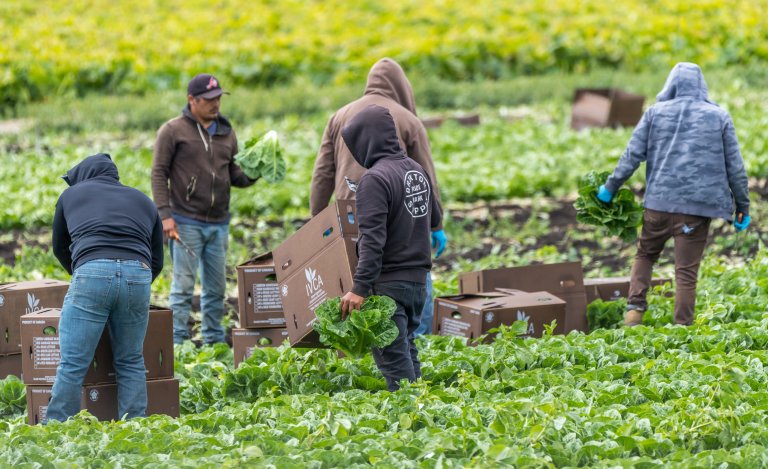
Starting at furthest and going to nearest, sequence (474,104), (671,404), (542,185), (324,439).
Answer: (474,104) → (542,185) → (671,404) → (324,439)

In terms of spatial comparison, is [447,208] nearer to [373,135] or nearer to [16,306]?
[16,306]

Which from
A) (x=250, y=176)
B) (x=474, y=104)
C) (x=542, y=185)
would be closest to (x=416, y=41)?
(x=474, y=104)

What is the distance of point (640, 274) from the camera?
24.8 feet

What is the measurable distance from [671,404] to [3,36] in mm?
20457

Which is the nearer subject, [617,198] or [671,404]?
[671,404]

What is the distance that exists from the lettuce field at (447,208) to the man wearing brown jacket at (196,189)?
1.66 feet

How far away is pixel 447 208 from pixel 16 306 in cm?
649

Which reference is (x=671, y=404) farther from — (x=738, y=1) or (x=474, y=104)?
(x=738, y=1)

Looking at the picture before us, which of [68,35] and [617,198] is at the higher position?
[68,35]

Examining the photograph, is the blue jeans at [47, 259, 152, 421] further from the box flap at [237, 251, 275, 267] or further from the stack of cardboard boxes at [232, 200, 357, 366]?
the box flap at [237, 251, 275, 267]

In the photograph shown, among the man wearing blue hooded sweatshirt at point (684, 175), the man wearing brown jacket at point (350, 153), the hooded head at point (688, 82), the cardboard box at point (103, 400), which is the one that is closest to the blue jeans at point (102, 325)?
the cardboard box at point (103, 400)

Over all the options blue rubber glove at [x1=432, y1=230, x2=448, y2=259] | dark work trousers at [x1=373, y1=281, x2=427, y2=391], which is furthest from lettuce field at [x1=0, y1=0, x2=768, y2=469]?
blue rubber glove at [x1=432, y1=230, x2=448, y2=259]

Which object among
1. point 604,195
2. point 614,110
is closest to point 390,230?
point 604,195

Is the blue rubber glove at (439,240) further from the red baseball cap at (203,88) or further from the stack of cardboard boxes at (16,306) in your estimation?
the stack of cardboard boxes at (16,306)
